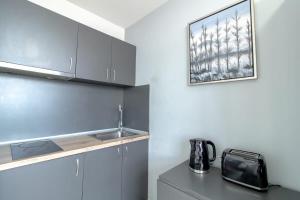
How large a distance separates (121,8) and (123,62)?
0.67 metres

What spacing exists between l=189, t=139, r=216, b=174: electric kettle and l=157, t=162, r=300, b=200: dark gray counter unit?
2.2 inches

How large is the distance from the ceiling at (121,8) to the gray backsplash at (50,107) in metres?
0.99

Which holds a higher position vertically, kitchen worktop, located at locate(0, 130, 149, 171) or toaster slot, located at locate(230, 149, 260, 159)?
toaster slot, located at locate(230, 149, 260, 159)

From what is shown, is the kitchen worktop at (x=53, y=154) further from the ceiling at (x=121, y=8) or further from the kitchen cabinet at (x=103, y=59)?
the ceiling at (x=121, y=8)

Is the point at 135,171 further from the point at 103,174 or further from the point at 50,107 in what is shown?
the point at 50,107

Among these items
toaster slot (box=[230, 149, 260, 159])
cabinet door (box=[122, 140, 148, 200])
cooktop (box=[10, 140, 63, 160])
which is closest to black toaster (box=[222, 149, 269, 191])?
toaster slot (box=[230, 149, 260, 159])

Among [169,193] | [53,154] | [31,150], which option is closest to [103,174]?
[53,154]

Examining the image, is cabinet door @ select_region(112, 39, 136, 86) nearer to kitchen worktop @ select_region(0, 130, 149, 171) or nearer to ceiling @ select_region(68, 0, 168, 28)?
ceiling @ select_region(68, 0, 168, 28)

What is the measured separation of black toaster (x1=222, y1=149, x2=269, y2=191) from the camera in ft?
2.82

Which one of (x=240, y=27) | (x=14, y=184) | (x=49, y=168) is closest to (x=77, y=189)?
(x=49, y=168)

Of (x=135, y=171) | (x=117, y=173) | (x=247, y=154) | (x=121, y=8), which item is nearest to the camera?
(x=247, y=154)

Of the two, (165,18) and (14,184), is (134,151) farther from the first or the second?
(165,18)

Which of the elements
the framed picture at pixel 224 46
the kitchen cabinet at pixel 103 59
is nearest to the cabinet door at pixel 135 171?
the kitchen cabinet at pixel 103 59

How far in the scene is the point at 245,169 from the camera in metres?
0.91
